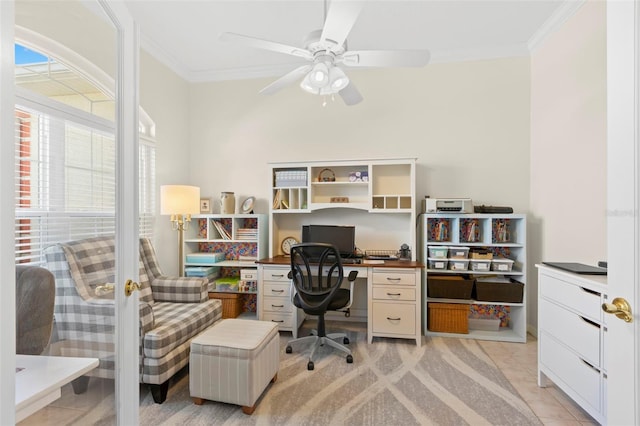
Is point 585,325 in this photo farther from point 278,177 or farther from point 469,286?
point 278,177

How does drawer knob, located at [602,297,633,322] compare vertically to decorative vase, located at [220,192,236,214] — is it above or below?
below

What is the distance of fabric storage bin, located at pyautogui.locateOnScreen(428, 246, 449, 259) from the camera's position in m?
2.97

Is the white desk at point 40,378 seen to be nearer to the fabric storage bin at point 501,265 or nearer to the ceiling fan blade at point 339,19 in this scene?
the ceiling fan blade at point 339,19

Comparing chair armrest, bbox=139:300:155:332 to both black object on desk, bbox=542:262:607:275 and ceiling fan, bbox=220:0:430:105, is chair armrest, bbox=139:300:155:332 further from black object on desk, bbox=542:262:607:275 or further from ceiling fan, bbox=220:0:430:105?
black object on desk, bbox=542:262:607:275

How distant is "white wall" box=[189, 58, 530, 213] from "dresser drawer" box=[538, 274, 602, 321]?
53.3 inches

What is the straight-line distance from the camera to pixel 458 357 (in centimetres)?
253

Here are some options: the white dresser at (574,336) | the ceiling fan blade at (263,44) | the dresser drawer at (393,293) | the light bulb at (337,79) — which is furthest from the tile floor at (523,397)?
the light bulb at (337,79)

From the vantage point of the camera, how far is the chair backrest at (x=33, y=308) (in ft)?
2.43

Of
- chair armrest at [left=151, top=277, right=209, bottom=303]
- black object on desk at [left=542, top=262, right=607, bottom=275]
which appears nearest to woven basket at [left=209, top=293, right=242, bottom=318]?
chair armrest at [left=151, top=277, right=209, bottom=303]

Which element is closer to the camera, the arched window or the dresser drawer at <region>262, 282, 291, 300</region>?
the arched window

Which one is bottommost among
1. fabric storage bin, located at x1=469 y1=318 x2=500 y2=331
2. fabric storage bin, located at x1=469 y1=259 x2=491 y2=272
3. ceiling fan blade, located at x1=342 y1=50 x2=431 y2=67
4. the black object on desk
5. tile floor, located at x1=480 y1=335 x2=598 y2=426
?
tile floor, located at x1=480 y1=335 x2=598 y2=426

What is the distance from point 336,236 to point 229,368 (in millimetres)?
1716

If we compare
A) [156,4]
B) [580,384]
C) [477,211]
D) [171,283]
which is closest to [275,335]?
[171,283]

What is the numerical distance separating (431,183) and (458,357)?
1.78 m
